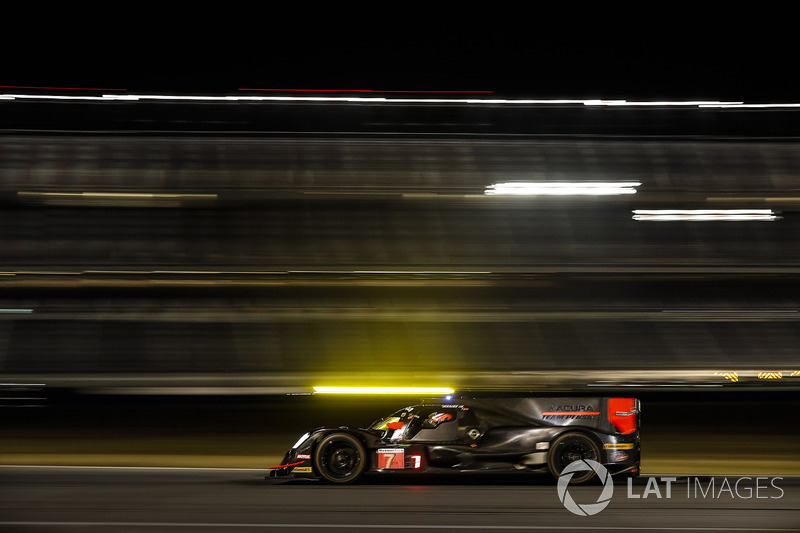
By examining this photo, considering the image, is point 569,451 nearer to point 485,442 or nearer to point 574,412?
point 574,412

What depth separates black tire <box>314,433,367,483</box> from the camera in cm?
1048

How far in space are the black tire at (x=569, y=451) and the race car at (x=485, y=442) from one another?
1 centimetres

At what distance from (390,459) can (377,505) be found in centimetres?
186

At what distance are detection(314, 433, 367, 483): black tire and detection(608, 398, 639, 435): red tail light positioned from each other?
3.01 metres

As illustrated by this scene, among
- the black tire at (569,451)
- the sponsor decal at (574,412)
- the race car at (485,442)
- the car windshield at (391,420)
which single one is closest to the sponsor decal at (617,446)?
the race car at (485,442)

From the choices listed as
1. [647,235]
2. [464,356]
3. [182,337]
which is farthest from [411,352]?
[647,235]

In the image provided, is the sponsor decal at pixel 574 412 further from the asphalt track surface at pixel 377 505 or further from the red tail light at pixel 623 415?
the asphalt track surface at pixel 377 505

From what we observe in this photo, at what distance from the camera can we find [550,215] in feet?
60.4

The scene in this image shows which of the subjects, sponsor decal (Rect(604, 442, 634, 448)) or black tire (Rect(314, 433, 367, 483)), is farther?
sponsor decal (Rect(604, 442, 634, 448))

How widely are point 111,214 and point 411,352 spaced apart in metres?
6.69

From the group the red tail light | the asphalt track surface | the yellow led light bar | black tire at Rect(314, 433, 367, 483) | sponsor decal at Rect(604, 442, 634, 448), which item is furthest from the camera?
the yellow led light bar

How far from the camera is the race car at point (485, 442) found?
1052 cm

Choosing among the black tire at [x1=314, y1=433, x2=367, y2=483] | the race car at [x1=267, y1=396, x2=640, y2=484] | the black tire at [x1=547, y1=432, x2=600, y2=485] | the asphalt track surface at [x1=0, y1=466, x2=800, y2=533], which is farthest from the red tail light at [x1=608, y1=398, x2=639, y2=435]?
the black tire at [x1=314, y1=433, x2=367, y2=483]

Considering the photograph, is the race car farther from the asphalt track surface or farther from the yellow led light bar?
the yellow led light bar
